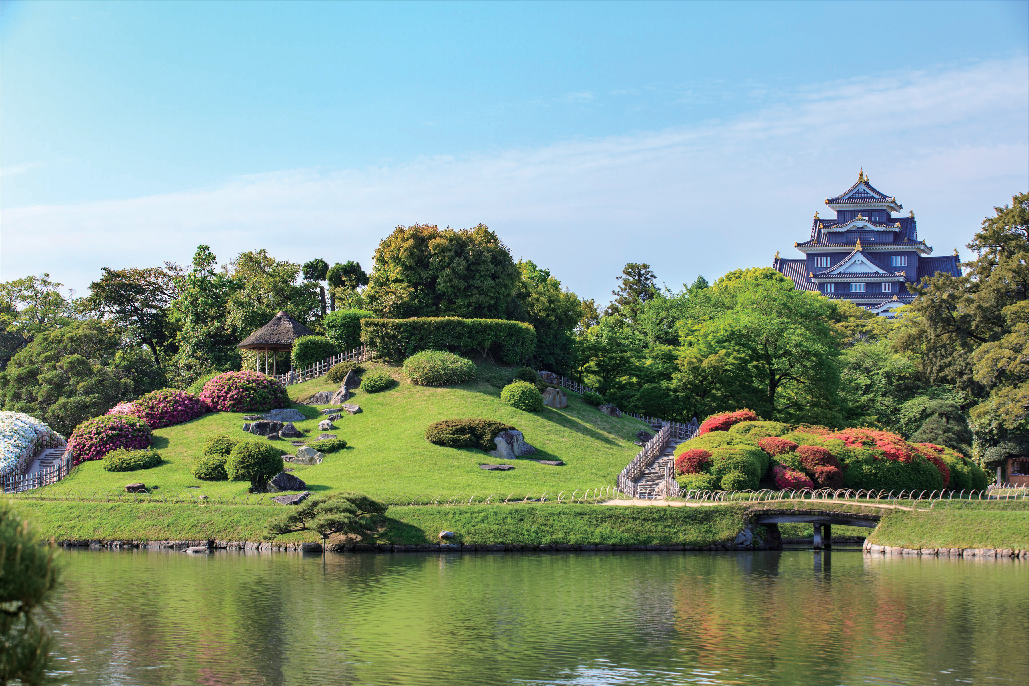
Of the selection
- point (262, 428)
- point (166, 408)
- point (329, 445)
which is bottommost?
point (329, 445)

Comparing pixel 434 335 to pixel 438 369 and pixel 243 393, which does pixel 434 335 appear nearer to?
pixel 438 369

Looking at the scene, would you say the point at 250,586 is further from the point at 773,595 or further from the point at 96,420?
the point at 96,420

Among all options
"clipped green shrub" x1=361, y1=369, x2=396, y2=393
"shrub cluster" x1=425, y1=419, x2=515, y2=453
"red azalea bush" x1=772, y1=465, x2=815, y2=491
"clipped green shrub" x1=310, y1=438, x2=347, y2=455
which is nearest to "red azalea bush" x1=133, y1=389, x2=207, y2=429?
"clipped green shrub" x1=310, y1=438, x2=347, y2=455

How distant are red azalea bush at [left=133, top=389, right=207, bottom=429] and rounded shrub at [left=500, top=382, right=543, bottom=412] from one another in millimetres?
19315

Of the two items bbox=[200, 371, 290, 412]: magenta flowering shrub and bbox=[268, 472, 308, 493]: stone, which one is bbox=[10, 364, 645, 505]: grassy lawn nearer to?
bbox=[200, 371, 290, 412]: magenta flowering shrub

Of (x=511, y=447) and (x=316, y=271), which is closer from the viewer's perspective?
(x=511, y=447)

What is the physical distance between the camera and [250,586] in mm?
31859

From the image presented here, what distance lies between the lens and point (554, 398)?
63.7m

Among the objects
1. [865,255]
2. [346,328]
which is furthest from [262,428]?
[865,255]

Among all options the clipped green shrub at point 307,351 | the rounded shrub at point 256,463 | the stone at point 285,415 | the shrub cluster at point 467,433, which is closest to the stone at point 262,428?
the stone at point 285,415

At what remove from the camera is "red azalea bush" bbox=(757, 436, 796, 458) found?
4891 cm

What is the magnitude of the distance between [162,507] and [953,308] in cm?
4916

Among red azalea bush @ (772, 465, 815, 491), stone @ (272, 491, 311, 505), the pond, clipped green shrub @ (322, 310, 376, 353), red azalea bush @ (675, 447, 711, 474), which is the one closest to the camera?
the pond

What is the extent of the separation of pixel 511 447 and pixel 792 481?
15821mm
